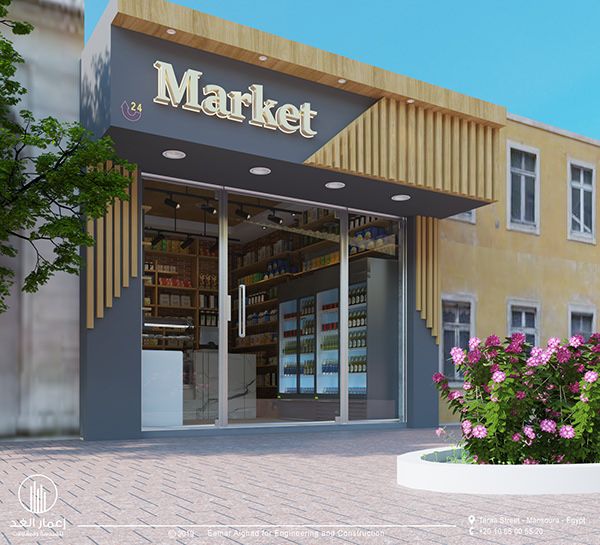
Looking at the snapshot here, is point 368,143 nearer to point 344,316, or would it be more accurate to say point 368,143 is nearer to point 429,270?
point 344,316

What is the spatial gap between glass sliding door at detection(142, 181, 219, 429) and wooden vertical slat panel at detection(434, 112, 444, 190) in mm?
3300

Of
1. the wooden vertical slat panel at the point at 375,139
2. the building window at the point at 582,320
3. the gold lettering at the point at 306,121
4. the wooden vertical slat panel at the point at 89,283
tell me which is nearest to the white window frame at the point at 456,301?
the building window at the point at 582,320

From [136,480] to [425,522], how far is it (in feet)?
9.09

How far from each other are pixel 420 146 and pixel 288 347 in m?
3.86

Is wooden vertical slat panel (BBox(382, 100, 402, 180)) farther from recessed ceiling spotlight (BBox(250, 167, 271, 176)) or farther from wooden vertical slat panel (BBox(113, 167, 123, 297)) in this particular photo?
wooden vertical slat panel (BBox(113, 167, 123, 297))

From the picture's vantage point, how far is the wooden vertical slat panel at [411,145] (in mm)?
11789

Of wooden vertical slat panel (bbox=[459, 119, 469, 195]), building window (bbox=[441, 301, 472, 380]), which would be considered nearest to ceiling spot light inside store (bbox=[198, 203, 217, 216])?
wooden vertical slat panel (bbox=[459, 119, 469, 195])

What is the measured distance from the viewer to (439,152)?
12.1 meters

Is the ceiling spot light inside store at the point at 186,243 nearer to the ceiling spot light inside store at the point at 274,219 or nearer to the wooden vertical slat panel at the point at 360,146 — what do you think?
the ceiling spot light inside store at the point at 274,219

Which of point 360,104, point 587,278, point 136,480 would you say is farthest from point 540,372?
point 587,278

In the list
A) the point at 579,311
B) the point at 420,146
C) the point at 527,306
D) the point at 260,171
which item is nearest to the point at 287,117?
the point at 260,171

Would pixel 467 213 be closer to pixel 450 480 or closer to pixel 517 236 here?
pixel 517 236

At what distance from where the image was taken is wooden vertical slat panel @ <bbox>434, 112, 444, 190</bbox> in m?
12.1

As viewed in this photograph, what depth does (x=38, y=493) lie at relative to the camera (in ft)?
19.5
